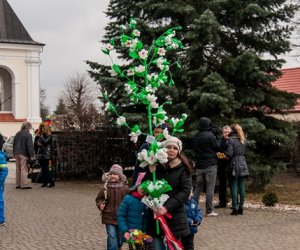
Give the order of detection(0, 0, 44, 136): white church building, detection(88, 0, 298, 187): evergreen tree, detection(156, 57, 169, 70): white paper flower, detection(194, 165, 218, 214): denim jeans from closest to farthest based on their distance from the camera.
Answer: detection(156, 57, 169, 70): white paper flower, detection(194, 165, 218, 214): denim jeans, detection(88, 0, 298, 187): evergreen tree, detection(0, 0, 44, 136): white church building

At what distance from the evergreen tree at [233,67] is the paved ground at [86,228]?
3.59 meters

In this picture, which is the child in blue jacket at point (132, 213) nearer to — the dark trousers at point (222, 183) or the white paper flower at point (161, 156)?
the white paper flower at point (161, 156)

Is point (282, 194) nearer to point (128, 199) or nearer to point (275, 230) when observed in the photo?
point (275, 230)

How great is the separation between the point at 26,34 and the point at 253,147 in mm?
32094

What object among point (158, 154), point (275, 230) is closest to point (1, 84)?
point (275, 230)

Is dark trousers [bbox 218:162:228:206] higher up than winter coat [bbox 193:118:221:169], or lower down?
lower down

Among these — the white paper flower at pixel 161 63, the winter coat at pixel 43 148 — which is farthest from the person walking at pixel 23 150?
the white paper flower at pixel 161 63

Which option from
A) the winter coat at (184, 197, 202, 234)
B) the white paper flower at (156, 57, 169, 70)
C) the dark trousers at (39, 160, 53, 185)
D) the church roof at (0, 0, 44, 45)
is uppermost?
the church roof at (0, 0, 44, 45)

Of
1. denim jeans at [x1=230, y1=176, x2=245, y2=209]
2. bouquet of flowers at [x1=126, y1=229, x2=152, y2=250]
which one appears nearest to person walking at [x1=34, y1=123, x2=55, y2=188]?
denim jeans at [x1=230, y1=176, x2=245, y2=209]

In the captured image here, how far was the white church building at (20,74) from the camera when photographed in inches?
1683

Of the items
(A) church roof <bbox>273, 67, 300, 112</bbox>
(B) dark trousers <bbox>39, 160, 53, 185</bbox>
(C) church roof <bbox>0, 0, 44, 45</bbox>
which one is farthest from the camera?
(C) church roof <bbox>0, 0, 44, 45</bbox>

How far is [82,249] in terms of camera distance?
8.46 metres

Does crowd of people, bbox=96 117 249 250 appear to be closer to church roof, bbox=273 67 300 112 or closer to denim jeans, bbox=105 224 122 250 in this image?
denim jeans, bbox=105 224 122 250

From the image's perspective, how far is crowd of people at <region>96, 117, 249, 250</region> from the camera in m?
5.91
